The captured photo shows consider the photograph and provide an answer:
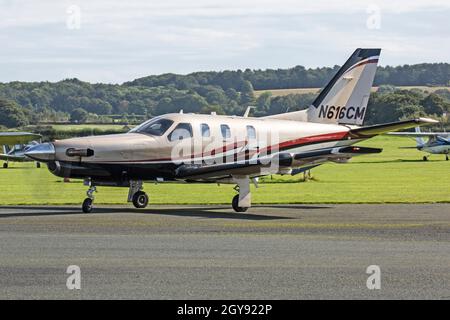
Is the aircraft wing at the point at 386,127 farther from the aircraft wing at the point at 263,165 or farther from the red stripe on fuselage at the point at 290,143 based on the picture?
the aircraft wing at the point at 263,165

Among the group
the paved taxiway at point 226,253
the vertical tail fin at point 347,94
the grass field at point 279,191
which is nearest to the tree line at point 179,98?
the grass field at point 279,191

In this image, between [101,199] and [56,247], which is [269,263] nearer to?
[56,247]

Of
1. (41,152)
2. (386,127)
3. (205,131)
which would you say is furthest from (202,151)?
(386,127)

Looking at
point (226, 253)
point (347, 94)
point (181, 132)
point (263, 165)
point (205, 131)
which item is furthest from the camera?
point (347, 94)

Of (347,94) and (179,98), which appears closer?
(347,94)

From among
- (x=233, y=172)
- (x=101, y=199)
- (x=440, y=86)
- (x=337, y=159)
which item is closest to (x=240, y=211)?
(x=233, y=172)

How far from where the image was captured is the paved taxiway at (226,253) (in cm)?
1248

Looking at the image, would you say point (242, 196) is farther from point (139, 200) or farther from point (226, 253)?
point (226, 253)

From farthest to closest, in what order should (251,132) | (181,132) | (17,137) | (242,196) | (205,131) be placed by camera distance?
(17,137) → (251,132) → (205,131) → (181,132) → (242,196)

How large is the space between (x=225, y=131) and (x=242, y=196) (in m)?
2.08

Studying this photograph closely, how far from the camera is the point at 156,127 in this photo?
26.2 meters

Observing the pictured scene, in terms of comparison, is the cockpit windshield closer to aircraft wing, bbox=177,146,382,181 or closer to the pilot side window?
the pilot side window

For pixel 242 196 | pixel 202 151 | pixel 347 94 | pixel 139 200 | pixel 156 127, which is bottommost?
pixel 139 200
